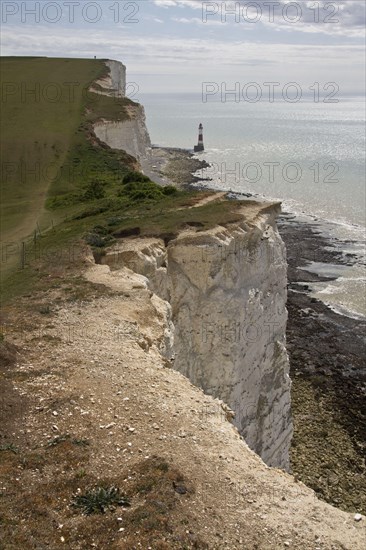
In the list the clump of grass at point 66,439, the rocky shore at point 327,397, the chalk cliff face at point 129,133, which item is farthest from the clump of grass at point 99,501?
the chalk cliff face at point 129,133

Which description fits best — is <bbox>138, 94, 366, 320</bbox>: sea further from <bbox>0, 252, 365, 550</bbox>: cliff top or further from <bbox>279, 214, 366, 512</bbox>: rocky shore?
<bbox>0, 252, 365, 550</bbox>: cliff top

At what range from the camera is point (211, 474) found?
10.7 metres

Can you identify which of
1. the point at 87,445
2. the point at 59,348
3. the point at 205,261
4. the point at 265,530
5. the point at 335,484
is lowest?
the point at 335,484

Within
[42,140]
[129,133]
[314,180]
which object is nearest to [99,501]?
[42,140]

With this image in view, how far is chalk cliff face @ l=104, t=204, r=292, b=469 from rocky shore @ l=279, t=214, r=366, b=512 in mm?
3739

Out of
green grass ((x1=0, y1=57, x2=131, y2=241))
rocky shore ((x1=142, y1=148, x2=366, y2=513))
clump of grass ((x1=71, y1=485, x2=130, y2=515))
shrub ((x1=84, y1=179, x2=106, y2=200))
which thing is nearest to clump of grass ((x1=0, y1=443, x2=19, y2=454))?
clump of grass ((x1=71, y1=485, x2=130, y2=515))

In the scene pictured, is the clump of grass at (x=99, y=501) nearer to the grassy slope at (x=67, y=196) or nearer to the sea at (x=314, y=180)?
the grassy slope at (x=67, y=196)

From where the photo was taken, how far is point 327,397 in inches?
1352

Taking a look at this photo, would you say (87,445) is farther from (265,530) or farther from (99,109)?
(99,109)

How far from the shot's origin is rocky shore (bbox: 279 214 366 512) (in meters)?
27.2

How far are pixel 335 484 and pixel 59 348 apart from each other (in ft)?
57.5

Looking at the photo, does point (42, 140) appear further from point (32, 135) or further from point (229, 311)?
point (229, 311)

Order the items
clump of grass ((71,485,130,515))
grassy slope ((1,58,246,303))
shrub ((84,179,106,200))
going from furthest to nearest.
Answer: shrub ((84,179,106,200)), grassy slope ((1,58,246,303)), clump of grass ((71,485,130,515))

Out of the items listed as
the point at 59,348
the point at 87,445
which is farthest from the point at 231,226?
the point at 87,445
